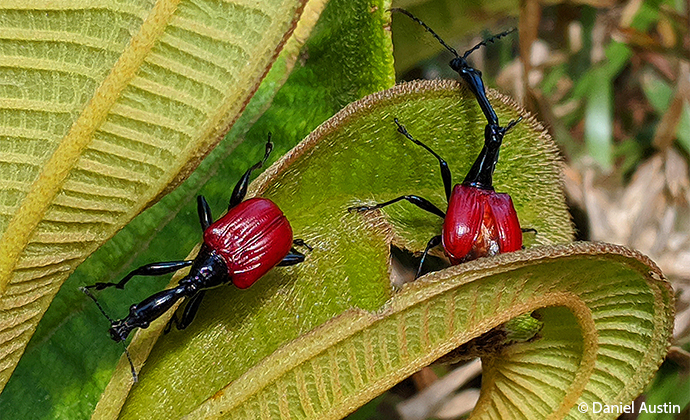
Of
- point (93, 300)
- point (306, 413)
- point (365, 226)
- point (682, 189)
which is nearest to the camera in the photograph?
point (306, 413)

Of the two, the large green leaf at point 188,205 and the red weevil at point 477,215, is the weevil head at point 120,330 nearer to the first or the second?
the large green leaf at point 188,205

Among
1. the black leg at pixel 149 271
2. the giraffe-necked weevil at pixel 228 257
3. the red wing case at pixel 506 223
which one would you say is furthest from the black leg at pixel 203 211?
the red wing case at pixel 506 223

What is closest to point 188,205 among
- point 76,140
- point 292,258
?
point 292,258

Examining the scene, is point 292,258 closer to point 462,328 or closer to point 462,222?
point 462,328

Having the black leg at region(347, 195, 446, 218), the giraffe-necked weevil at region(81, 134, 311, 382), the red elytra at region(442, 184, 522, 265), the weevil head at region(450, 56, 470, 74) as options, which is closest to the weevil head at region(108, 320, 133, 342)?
the giraffe-necked weevil at region(81, 134, 311, 382)

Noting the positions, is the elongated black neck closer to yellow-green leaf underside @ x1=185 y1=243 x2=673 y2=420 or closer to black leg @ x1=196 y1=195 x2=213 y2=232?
yellow-green leaf underside @ x1=185 y1=243 x2=673 y2=420

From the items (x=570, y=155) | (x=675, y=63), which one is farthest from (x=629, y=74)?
(x=570, y=155)

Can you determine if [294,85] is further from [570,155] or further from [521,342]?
[570,155]
